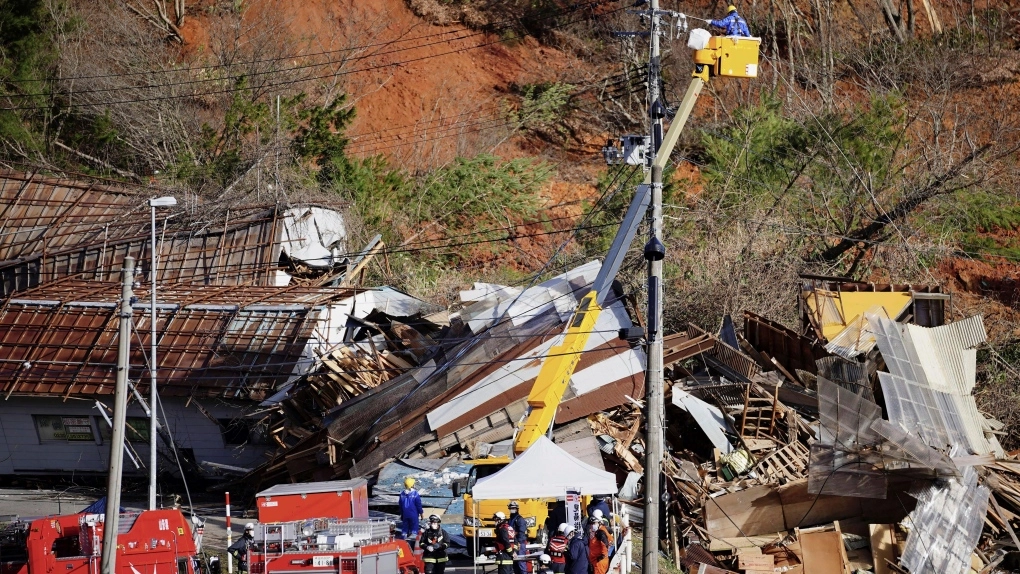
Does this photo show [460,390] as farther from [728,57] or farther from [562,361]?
[728,57]

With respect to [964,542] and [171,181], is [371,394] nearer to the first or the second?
[964,542]

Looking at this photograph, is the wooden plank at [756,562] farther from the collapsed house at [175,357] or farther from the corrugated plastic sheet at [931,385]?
the collapsed house at [175,357]

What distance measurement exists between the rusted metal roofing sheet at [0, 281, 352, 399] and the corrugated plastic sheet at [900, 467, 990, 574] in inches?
503

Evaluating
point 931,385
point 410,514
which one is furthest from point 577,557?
point 931,385

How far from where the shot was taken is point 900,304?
933 inches

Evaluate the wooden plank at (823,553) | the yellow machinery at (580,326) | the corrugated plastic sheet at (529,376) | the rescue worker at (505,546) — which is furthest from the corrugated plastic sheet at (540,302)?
the rescue worker at (505,546)

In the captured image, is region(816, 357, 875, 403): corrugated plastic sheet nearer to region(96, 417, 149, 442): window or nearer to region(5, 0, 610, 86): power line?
region(96, 417, 149, 442): window

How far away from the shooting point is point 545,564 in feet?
42.8

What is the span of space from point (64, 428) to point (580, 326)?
14049 millimetres

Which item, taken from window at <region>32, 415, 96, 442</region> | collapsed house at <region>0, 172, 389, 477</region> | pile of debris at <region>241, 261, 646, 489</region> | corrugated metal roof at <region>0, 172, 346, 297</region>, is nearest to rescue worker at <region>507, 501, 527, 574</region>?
pile of debris at <region>241, 261, 646, 489</region>

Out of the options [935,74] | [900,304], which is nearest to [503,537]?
[900,304]

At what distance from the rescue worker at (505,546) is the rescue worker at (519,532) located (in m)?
→ 0.11

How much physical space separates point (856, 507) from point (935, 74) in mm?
23957

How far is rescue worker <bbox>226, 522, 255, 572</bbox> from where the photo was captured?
14.3 meters
